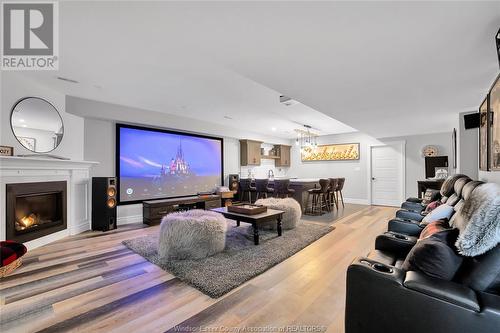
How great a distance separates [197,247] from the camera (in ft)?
9.64

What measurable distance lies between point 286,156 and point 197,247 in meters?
6.89

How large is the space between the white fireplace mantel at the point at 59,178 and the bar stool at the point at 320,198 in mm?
4980

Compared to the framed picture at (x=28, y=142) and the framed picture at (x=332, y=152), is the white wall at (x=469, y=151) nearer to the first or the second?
the framed picture at (x=332, y=152)

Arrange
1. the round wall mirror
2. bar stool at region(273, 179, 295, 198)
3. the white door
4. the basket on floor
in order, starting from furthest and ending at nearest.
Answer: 1. the white door
2. bar stool at region(273, 179, 295, 198)
3. the round wall mirror
4. the basket on floor

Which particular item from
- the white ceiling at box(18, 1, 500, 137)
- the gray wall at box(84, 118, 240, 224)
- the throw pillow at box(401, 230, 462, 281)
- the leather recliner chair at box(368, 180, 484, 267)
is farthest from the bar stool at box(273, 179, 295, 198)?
the throw pillow at box(401, 230, 462, 281)

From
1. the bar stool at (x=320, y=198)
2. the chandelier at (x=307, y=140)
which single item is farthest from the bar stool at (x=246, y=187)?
the chandelier at (x=307, y=140)

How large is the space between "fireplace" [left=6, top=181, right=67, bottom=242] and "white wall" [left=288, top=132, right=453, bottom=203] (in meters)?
7.54

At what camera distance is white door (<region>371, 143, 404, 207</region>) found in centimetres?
714

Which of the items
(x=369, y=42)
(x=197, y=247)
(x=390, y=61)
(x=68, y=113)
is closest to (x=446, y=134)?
(x=390, y=61)

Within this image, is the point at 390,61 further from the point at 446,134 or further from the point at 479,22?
the point at 446,134

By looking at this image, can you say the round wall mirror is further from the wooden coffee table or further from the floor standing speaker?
the wooden coffee table

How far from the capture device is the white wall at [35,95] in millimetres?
3121

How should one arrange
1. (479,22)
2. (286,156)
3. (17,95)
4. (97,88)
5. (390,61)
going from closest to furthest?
(479,22) → (390,61) → (17,95) → (97,88) → (286,156)

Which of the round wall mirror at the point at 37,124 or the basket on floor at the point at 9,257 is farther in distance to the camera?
the round wall mirror at the point at 37,124
